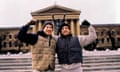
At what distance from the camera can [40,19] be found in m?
32.4

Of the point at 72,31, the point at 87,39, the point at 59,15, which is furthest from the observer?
the point at 59,15

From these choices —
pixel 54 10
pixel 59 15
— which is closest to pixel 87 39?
pixel 59 15

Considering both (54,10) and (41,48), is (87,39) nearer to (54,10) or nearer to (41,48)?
(41,48)

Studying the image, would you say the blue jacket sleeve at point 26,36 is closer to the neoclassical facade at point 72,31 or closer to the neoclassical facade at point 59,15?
the neoclassical facade at point 72,31

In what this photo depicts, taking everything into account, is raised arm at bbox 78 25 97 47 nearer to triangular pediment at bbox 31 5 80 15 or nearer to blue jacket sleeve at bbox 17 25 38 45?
blue jacket sleeve at bbox 17 25 38 45

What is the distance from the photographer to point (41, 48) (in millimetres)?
3965

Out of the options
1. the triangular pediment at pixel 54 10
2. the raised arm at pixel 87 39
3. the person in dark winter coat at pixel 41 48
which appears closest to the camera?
the person in dark winter coat at pixel 41 48

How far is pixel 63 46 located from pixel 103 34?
30.6 metres

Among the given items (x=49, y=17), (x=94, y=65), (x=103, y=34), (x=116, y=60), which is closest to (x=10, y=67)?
(x=94, y=65)

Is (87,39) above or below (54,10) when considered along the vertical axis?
below

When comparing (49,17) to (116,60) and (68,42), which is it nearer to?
(116,60)

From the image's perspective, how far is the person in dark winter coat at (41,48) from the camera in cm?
395

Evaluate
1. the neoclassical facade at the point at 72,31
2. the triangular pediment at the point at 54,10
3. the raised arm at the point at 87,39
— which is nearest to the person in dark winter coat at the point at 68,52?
the raised arm at the point at 87,39

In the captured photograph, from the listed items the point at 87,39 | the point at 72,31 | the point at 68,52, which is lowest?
the point at 68,52
